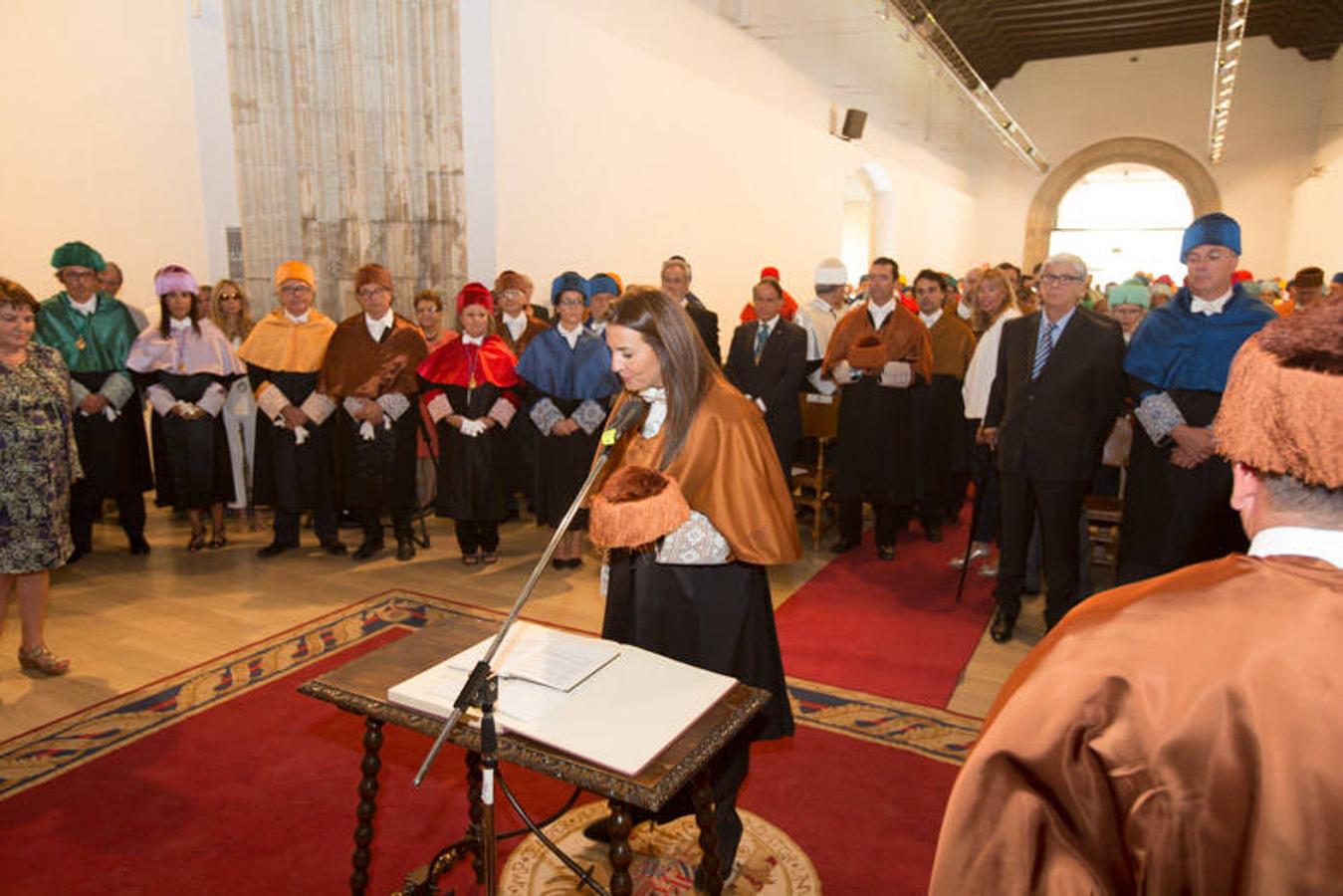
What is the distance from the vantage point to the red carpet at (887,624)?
420 cm

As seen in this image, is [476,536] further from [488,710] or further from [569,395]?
[488,710]

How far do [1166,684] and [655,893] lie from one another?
2058 mm

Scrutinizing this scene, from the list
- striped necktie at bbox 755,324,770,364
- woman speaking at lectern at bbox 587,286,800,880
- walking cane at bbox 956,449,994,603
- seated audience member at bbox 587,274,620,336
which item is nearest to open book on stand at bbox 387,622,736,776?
woman speaking at lectern at bbox 587,286,800,880

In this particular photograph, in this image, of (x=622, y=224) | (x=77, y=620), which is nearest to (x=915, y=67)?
(x=622, y=224)

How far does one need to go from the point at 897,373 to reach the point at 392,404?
10.8ft

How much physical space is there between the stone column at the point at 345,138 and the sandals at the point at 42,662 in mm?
3467

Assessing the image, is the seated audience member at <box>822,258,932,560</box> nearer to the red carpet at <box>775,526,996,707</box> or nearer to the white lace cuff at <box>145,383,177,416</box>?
the red carpet at <box>775,526,996,707</box>

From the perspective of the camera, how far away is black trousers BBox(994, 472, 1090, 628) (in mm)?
4320

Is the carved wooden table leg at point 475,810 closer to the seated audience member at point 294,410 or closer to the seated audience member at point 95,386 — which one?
the seated audience member at point 294,410

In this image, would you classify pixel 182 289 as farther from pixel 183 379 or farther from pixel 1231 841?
pixel 1231 841

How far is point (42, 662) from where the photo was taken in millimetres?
4098

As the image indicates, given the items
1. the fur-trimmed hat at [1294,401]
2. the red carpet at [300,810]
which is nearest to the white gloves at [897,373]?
the red carpet at [300,810]

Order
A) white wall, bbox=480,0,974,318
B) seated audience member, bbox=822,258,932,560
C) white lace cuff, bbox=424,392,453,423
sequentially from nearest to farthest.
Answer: white lace cuff, bbox=424,392,453,423
seated audience member, bbox=822,258,932,560
white wall, bbox=480,0,974,318

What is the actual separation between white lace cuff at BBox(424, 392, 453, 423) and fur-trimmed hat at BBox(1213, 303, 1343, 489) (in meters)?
5.11
